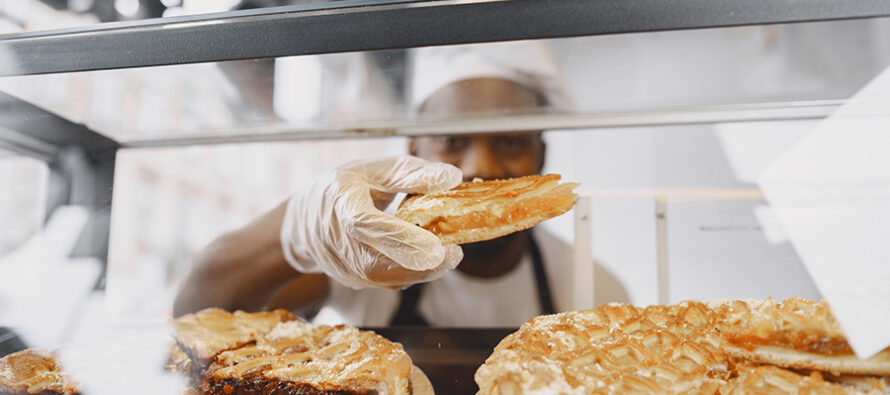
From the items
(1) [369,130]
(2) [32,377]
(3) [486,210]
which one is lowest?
(2) [32,377]

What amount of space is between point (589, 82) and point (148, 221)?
1974 millimetres

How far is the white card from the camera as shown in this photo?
1793 millimetres

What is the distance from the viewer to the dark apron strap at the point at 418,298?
8.86 feet

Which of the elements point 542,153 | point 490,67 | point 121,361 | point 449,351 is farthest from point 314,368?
point 542,153

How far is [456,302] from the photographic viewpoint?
2.87m

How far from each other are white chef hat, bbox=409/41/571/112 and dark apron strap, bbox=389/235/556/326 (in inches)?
33.3

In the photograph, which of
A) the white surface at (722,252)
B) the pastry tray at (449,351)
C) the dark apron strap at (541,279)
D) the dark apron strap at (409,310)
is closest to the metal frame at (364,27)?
the pastry tray at (449,351)

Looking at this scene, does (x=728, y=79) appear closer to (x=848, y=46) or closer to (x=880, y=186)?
(x=848, y=46)

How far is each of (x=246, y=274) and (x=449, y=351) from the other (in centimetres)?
120

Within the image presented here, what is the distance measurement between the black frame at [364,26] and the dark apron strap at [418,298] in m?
1.64

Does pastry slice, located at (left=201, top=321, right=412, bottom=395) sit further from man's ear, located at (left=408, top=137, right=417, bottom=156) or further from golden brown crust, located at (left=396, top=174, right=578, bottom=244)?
man's ear, located at (left=408, top=137, right=417, bottom=156)

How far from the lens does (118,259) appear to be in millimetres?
2336

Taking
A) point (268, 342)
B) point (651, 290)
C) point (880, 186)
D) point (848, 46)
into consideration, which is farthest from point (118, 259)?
point (880, 186)

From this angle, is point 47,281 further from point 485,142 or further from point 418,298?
point 485,142
